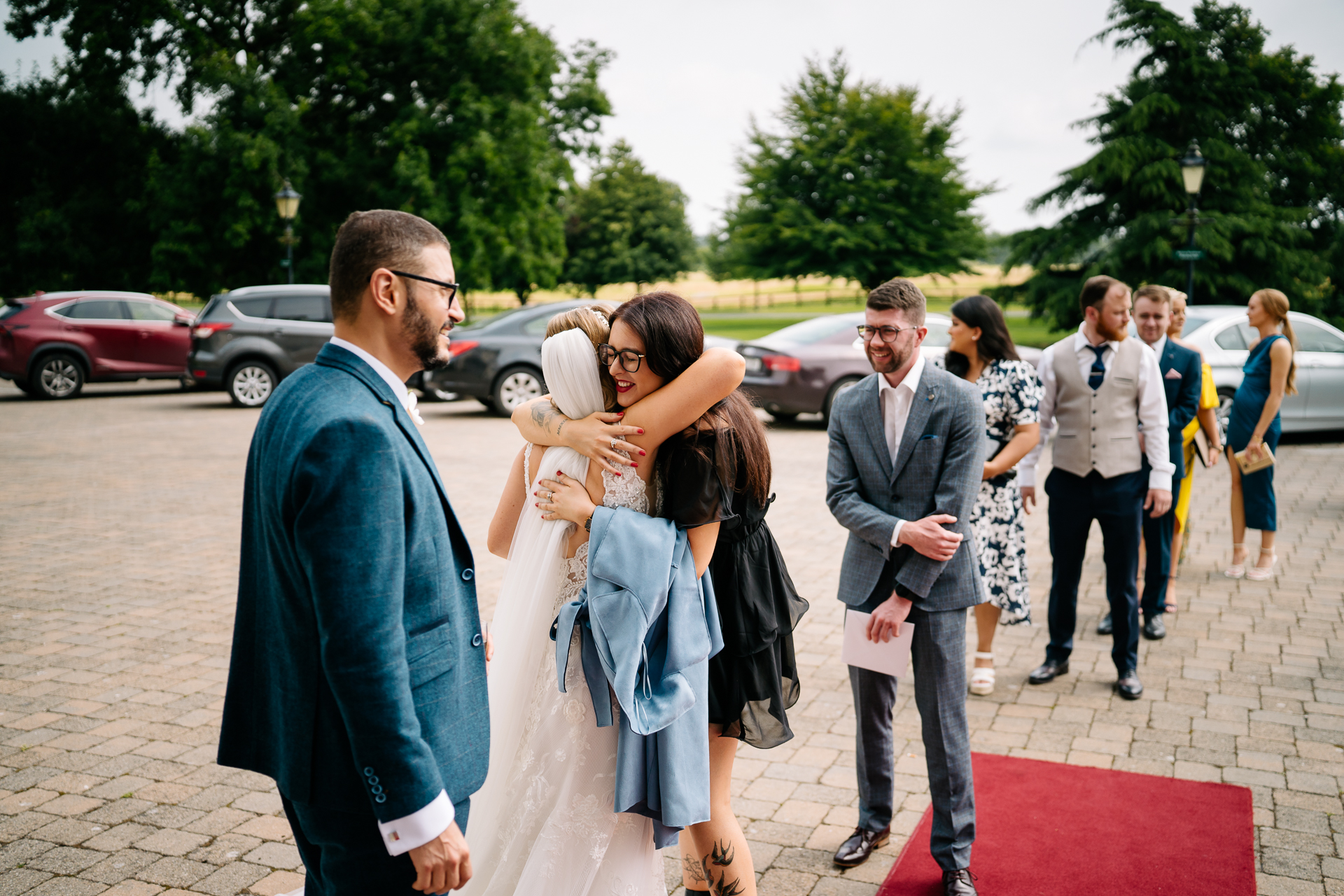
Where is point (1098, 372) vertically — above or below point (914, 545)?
above

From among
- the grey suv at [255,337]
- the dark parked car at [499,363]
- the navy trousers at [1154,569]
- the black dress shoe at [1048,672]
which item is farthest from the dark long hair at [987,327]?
the grey suv at [255,337]

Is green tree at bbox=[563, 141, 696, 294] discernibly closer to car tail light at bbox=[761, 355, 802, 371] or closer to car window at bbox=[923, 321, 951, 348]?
car tail light at bbox=[761, 355, 802, 371]

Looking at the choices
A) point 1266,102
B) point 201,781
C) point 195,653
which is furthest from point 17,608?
point 1266,102

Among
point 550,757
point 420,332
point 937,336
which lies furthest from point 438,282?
point 937,336

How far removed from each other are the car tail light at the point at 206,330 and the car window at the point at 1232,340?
1477 cm

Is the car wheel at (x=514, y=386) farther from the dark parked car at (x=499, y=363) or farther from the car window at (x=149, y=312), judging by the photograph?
the car window at (x=149, y=312)

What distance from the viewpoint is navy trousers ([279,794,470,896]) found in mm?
1913

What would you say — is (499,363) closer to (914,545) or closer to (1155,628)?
(1155,628)

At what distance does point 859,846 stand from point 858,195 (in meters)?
37.3

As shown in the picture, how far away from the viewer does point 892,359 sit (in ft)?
11.2

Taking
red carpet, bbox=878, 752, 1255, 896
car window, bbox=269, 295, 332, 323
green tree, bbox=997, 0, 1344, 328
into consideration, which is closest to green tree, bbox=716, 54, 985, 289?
green tree, bbox=997, 0, 1344, 328

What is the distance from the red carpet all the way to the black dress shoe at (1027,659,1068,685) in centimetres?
101

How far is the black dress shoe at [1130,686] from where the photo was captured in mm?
5004

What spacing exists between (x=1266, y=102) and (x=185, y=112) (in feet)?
102
